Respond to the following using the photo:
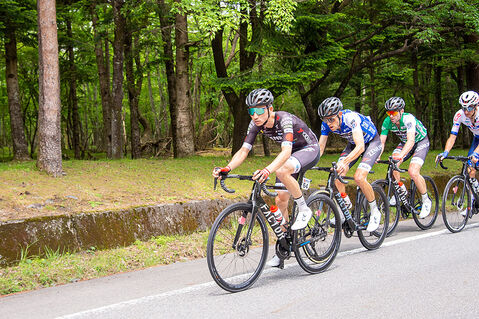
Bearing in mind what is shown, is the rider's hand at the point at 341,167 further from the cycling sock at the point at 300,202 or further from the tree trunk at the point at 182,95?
the tree trunk at the point at 182,95

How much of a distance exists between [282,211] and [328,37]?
1241cm

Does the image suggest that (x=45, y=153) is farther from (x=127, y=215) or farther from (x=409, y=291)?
(x=409, y=291)

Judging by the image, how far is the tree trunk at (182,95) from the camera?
16250 mm

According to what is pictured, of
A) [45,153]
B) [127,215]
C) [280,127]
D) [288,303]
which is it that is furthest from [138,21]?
[288,303]

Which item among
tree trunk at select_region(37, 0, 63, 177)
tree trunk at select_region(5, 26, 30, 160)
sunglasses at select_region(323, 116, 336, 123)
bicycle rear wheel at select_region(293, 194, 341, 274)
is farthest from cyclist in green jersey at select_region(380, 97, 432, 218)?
tree trunk at select_region(5, 26, 30, 160)

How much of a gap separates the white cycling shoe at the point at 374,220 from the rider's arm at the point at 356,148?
1.15 meters

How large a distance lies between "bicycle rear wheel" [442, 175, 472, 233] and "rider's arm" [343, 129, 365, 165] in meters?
2.68

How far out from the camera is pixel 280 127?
548 cm

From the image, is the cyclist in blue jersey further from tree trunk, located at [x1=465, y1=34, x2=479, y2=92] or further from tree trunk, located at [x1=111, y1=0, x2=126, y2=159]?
tree trunk, located at [x1=465, y1=34, x2=479, y2=92]

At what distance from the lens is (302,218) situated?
217 inches

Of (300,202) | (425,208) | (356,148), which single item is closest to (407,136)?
(425,208)

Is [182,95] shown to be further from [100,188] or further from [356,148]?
[356,148]

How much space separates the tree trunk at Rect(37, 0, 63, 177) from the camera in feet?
32.0

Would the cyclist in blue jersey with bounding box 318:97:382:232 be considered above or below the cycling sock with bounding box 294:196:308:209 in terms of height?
above
